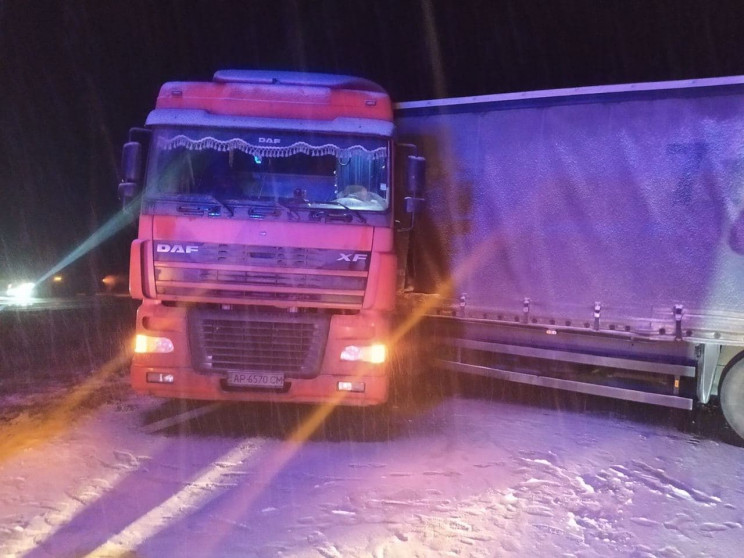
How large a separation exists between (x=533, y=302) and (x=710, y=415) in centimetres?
251

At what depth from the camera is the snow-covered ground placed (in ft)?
13.9

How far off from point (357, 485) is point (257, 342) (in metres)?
1.77

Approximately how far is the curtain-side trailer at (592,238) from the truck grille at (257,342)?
97.0 inches

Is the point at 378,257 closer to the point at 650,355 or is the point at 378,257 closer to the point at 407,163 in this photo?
the point at 407,163

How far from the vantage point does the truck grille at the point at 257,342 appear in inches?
249

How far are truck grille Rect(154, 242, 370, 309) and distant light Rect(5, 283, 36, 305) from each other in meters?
14.5

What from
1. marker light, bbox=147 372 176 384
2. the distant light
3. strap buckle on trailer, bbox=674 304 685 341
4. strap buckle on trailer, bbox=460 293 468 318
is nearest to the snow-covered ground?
marker light, bbox=147 372 176 384

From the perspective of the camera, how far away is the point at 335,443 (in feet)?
21.1

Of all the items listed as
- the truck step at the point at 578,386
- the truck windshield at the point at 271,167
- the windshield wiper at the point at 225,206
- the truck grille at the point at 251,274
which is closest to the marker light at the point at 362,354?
the truck grille at the point at 251,274

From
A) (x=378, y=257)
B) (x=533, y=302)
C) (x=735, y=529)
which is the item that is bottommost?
(x=735, y=529)

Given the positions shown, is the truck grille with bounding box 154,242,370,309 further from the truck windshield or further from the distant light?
the distant light

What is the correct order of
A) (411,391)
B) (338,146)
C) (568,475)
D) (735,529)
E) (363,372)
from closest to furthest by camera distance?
(735,529)
(568,475)
(363,372)
(338,146)
(411,391)

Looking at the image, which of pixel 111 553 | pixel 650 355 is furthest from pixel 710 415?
pixel 111 553

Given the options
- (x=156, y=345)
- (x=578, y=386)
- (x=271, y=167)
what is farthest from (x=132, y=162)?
(x=578, y=386)
